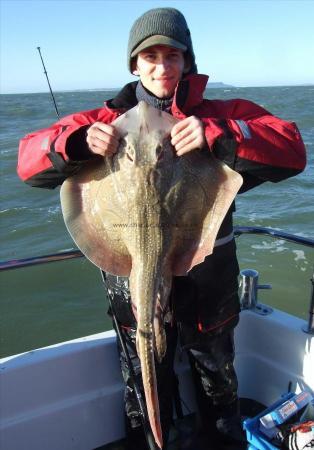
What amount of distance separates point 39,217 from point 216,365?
11.3m

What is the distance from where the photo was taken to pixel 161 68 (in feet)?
7.80

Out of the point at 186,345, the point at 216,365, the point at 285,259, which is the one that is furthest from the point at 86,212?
the point at 285,259

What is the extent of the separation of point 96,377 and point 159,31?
227 cm

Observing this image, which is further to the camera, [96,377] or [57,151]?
[96,377]

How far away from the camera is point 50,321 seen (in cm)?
830

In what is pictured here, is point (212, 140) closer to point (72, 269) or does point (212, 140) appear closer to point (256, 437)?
point (256, 437)

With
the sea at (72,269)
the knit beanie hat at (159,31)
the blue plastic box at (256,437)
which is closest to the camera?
the knit beanie hat at (159,31)

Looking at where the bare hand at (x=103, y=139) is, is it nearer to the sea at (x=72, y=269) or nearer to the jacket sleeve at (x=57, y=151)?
the jacket sleeve at (x=57, y=151)

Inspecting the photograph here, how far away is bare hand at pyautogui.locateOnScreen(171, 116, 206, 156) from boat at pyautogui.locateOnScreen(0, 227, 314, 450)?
137 cm

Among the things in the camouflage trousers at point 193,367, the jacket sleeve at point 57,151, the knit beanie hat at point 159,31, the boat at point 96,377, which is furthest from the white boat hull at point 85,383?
the knit beanie hat at point 159,31

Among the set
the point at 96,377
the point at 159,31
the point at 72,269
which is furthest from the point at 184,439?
the point at 72,269

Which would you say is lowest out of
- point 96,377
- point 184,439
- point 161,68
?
point 184,439

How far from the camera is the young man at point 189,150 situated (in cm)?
210

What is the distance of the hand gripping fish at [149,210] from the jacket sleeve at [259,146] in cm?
9
